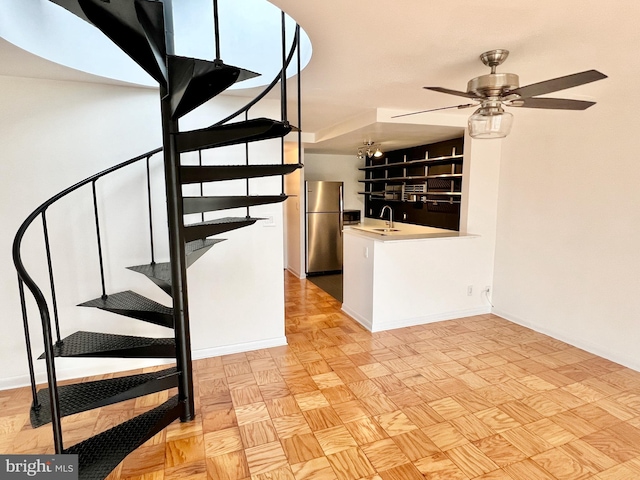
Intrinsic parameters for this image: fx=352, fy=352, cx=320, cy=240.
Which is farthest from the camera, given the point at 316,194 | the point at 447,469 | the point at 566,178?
the point at 316,194

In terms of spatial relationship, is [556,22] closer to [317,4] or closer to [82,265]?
[317,4]

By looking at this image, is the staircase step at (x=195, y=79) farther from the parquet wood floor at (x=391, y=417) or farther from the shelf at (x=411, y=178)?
the shelf at (x=411, y=178)

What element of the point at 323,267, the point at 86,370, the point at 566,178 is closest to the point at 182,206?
the point at 86,370

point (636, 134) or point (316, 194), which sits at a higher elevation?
point (636, 134)

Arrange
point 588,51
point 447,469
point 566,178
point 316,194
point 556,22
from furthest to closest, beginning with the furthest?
point 316,194
point 566,178
point 588,51
point 447,469
point 556,22

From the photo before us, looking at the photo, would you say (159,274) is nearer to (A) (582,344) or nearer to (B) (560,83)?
(B) (560,83)

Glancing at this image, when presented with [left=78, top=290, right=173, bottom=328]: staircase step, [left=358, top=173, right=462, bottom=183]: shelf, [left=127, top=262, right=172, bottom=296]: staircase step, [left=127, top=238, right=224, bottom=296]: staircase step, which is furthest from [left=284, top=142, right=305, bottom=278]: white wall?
[left=78, top=290, right=173, bottom=328]: staircase step

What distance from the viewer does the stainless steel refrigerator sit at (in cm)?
573

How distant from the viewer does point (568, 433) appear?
84.0 inches

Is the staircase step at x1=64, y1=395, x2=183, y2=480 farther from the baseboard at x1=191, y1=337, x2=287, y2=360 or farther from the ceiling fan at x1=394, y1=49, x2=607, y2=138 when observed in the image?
the ceiling fan at x1=394, y1=49, x2=607, y2=138

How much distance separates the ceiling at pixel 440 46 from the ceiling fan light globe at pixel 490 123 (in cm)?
38

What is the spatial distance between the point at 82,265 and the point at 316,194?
3626 millimetres

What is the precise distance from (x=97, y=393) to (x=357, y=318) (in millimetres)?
2654

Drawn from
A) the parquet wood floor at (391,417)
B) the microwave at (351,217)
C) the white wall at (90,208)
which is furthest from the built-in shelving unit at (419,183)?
the white wall at (90,208)
